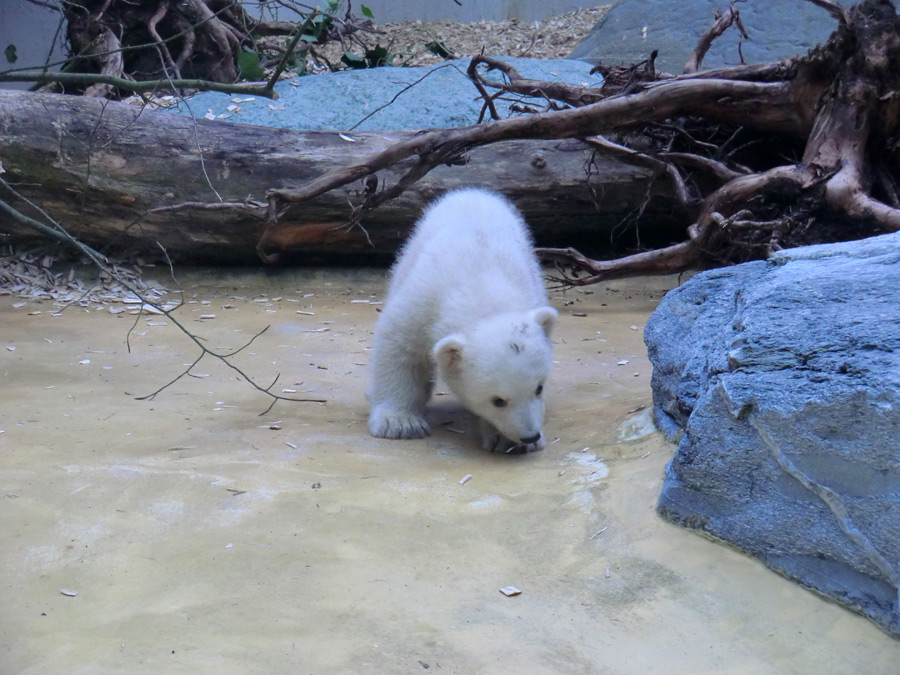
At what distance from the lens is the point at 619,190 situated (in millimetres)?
7750

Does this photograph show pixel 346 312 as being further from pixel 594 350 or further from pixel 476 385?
pixel 476 385

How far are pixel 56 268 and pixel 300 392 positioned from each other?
3918 millimetres

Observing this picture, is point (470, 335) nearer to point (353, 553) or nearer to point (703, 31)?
point (353, 553)

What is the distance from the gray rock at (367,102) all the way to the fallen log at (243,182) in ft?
5.14

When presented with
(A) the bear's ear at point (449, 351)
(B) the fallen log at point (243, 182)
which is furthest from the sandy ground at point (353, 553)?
(B) the fallen log at point (243, 182)

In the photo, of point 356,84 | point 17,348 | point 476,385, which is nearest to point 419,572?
point 476,385

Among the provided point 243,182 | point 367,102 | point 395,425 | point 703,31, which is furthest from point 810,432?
point 703,31

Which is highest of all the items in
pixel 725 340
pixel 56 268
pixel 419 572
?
pixel 725 340

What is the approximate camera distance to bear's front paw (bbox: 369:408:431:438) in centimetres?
435

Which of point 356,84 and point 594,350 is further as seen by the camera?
point 356,84

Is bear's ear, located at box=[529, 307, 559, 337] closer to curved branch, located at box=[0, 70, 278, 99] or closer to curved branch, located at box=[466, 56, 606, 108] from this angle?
curved branch, located at box=[0, 70, 278, 99]

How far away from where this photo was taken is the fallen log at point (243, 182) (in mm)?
7320

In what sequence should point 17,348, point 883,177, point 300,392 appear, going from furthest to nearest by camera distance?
point 883,177
point 17,348
point 300,392

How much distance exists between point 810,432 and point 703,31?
1068 cm
